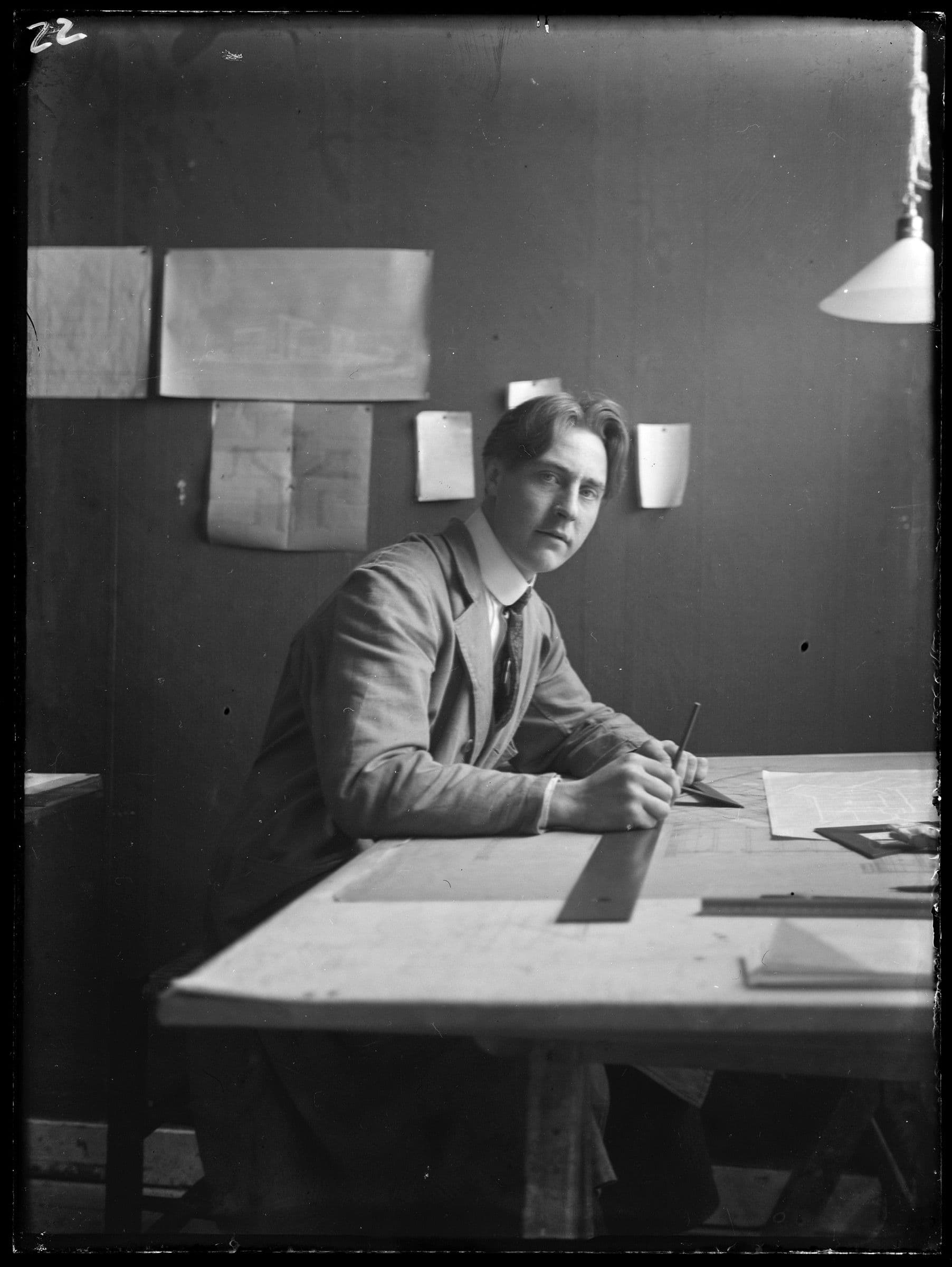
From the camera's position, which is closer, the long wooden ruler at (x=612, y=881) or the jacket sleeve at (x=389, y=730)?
the long wooden ruler at (x=612, y=881)

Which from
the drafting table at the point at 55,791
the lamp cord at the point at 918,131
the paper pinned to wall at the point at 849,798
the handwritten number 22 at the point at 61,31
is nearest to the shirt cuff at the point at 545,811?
the paper pinned to wall at the point at 849,798

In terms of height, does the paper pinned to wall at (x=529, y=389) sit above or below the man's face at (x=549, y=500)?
above

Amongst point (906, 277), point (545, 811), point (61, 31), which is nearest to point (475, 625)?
point (545, 811)

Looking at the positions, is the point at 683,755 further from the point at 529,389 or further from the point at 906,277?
the point at 906,277

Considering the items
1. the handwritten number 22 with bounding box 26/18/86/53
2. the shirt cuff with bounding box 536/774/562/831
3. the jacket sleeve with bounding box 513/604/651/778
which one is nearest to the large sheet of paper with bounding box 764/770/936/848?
the jacket sleeve with bounding box 513/604/651/778

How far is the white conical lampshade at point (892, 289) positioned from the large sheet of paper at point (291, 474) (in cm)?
74

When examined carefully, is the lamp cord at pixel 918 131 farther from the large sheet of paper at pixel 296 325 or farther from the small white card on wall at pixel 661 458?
the large sheet of paper at pixel 296 325

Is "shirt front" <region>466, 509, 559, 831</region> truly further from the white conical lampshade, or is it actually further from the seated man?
the white conical lampshade

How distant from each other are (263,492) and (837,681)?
0.93 meters

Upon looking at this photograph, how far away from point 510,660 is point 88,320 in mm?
840

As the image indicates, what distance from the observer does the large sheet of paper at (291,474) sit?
1.67 meters

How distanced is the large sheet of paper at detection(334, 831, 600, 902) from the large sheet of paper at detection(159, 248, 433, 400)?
67cm

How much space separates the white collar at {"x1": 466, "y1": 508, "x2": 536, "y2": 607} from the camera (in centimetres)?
168

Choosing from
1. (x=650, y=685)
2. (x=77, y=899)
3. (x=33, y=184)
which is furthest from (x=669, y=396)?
(x=77, y=899)
